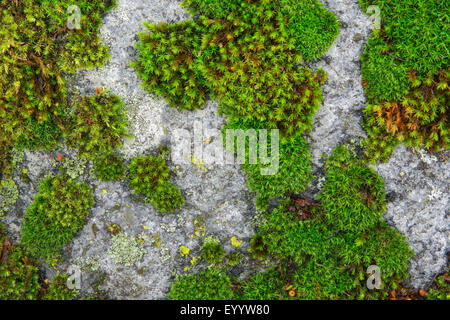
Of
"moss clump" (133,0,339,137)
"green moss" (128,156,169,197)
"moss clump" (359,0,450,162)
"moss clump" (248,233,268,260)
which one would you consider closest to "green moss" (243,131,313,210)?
"moss clump" (133,0,339,137)

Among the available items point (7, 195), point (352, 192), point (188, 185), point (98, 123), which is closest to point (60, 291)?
point (7, 195)

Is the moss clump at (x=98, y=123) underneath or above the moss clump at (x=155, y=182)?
above

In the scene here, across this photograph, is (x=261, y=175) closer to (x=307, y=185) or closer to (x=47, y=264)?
(x=307, y=185)

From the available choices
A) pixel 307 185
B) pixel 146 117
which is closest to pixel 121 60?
pixel 146 117

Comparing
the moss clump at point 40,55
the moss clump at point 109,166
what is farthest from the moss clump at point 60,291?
the moss clump at point 40,55

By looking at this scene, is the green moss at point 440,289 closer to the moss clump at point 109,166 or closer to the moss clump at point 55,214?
the moss clump at point 109,166
